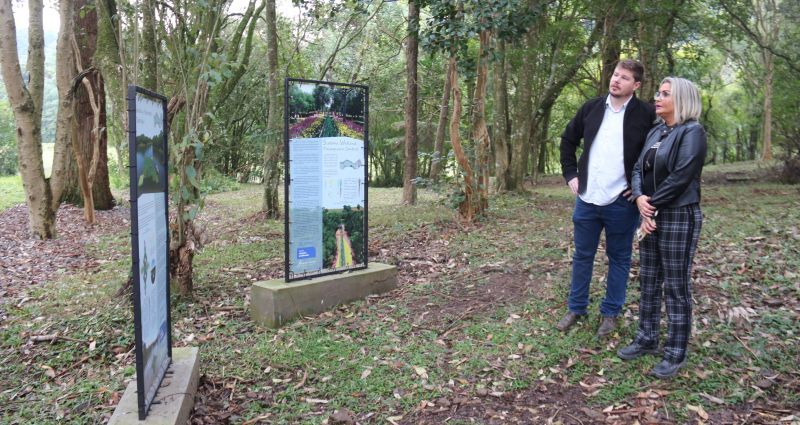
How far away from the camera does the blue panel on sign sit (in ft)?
17.1

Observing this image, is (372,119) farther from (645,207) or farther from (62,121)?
(645,207)

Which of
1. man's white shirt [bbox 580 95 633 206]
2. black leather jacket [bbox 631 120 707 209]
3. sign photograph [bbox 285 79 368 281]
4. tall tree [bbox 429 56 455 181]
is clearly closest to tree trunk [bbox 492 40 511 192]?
tall tree [bbox 429 56 455 181]

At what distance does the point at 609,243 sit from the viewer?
13.8 feet

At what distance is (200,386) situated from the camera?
3799 millimetres

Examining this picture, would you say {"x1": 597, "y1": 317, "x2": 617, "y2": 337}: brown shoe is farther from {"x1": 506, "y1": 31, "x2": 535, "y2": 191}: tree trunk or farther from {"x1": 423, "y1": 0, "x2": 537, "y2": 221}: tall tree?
{"x1": 506, "y1": 31, "x2": 535, "y2": 191}: tree trunk

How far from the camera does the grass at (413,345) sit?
3.63 m

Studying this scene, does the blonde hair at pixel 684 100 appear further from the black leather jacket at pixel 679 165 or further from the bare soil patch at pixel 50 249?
the bare soil patch at pixel 50 249

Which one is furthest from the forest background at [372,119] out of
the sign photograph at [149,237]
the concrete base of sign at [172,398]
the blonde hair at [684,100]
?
the blonde hair at [684,100]

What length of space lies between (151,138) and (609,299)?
3.33 m

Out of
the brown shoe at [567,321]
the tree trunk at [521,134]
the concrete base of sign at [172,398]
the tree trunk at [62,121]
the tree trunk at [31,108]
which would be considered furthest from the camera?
the tree trunk at [521,134]

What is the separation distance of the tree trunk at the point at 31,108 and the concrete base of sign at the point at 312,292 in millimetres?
5295

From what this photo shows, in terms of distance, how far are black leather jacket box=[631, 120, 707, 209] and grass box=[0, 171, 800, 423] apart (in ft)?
3.84

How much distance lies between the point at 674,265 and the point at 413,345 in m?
1.96

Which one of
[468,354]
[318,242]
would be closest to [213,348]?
[318,242]
